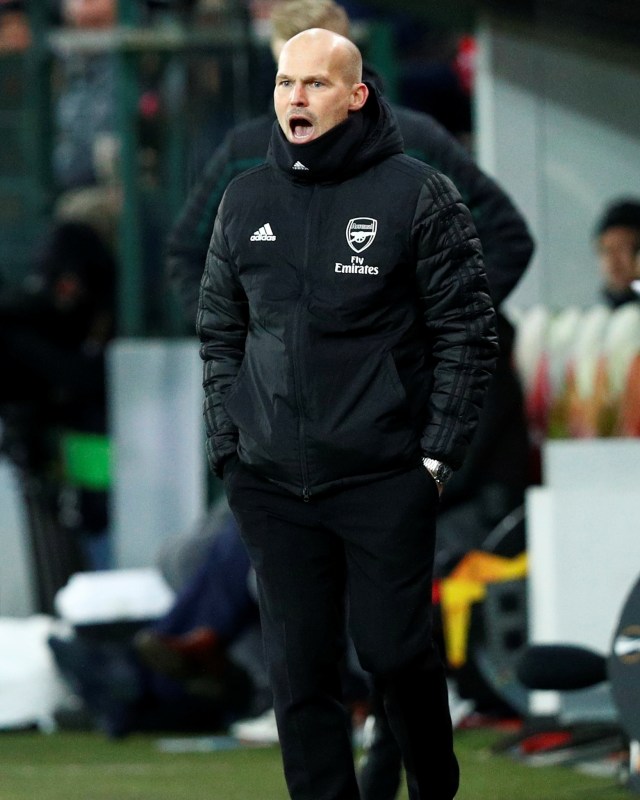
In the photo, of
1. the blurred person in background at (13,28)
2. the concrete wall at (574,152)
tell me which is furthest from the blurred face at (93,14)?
the concrete wall at (574,152)

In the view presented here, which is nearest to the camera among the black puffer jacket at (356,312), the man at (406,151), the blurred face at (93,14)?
the black puffer jacket at (356,312)

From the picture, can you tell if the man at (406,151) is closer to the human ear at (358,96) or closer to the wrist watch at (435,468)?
the human ear at (358,96)

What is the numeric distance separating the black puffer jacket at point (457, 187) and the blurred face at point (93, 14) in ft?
21.2

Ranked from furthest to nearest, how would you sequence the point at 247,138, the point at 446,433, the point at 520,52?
the point at 520,52 → the point at 247,138 → the point at 446,433

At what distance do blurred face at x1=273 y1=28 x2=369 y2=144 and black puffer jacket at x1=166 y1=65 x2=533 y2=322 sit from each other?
1161mm

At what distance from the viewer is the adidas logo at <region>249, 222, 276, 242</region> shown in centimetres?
452

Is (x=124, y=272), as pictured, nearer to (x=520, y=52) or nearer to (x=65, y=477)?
(x=65, y=477)

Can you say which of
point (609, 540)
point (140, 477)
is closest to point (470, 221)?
point (609, 540)

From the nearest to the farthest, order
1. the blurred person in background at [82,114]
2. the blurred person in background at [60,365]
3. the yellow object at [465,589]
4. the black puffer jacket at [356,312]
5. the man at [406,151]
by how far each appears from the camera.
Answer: the black puffer jacket at [356,312] → the man at [406,151] → the yellow object at [465,589] → the blurred person in background at [60,365] → the blurred person in background at [82,114]

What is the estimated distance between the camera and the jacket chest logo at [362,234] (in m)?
4.45

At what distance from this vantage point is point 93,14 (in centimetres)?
1233

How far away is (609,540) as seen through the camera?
276 inches

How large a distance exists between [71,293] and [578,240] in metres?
3.60

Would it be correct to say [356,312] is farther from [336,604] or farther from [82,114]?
[82,114]
